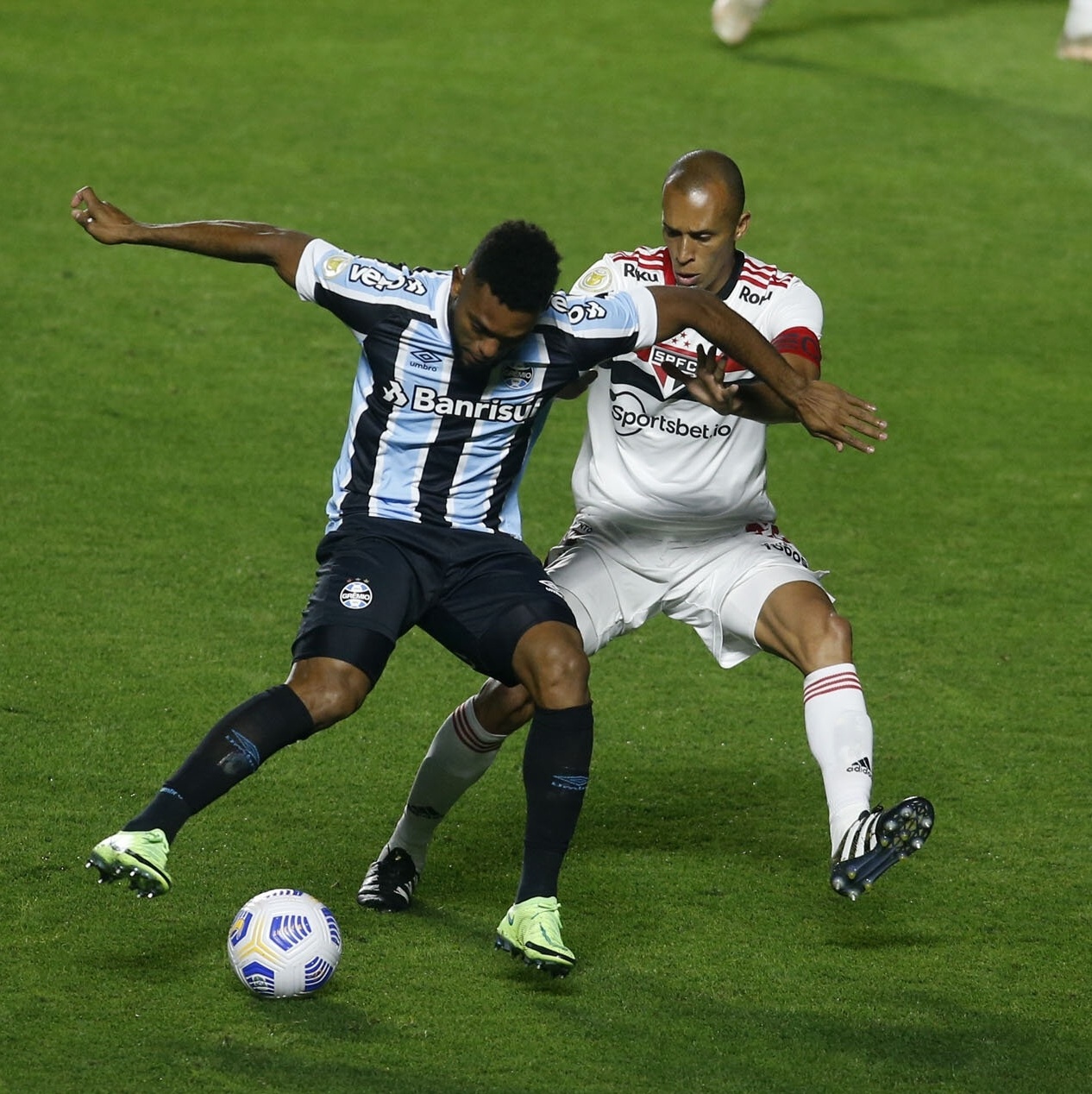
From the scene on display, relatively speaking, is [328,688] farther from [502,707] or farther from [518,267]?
[518,267]

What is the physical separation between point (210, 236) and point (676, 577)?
164 centimetres

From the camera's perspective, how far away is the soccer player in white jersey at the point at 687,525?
487 centimetres

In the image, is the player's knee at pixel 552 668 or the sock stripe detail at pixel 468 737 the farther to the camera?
the sock stripe detail at pixel 468 737

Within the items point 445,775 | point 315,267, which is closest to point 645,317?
point 315,267

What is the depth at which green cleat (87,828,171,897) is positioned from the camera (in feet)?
13.1

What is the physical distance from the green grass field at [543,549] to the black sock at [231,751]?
0.47 meters

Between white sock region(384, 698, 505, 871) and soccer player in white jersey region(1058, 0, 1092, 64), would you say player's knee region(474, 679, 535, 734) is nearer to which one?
white sock region(384, 698, 505, 871)

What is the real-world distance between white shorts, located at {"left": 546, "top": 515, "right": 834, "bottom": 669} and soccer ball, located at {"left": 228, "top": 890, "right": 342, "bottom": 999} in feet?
4.05

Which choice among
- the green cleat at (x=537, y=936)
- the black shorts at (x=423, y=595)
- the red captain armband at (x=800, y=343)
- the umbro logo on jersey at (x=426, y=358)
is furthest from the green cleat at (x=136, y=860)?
the red captain armband at (x=800, y=343)

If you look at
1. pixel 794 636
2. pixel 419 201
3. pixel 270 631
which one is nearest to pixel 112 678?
pixel 270 631

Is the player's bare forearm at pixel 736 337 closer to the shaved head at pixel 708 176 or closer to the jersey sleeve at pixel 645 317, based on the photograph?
the jersey sleeve at pixel 645 317

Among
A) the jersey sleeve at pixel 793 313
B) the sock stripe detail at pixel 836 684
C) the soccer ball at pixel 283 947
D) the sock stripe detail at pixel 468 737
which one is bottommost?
the soccer ball at pixel 283 947

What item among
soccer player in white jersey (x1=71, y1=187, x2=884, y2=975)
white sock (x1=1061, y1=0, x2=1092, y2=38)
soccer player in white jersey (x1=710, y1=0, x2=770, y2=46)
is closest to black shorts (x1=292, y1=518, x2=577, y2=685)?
soccer player in white jersey (x1=71, y1=187, x2=884, y2=975)

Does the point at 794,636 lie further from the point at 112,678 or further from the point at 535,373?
the point at 112,678
